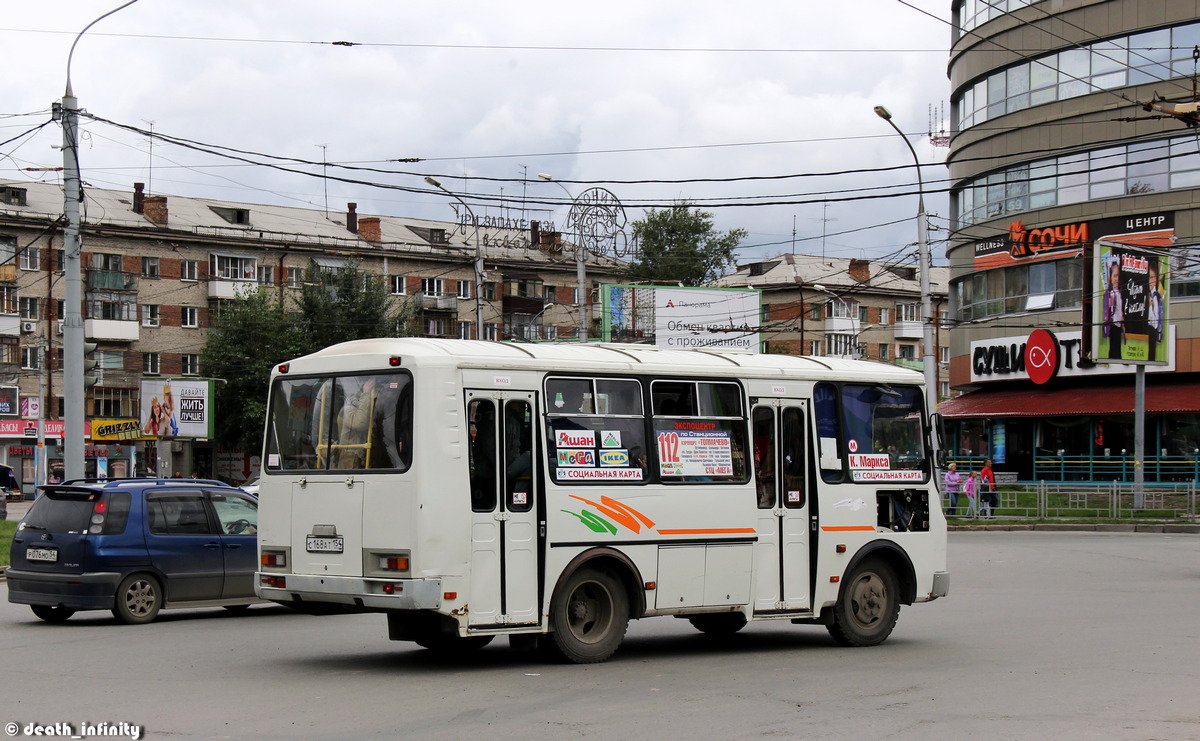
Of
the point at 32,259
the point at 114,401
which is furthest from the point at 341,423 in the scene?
the point at 114,401

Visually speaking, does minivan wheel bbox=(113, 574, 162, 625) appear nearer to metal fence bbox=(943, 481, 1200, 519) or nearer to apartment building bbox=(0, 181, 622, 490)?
metal fence bbox=(943, 481, 1200, 519)

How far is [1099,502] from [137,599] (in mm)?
27575

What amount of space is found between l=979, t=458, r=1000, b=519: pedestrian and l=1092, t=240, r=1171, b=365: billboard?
5013 millimetres

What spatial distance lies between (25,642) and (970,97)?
4466 cm

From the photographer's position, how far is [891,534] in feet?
44.8

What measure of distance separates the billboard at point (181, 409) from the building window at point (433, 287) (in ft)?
63.0

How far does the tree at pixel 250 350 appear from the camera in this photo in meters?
66.3

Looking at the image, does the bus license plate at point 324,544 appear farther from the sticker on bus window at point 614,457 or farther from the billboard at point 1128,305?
the billboard at point 1128,305

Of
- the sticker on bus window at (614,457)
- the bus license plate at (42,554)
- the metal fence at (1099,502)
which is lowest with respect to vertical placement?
the metal fence at (1099,502)

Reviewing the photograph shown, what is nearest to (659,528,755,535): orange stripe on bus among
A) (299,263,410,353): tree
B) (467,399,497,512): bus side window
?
(467,399,497,512): bus side window

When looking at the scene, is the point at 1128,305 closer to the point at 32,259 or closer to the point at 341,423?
the point at 341,423

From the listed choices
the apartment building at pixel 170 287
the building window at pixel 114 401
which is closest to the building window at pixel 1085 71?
the apartment building at pixel 170 287

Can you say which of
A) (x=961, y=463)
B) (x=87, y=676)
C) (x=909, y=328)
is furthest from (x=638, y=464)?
(x=909, y=328)

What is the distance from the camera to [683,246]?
86.5 meters
